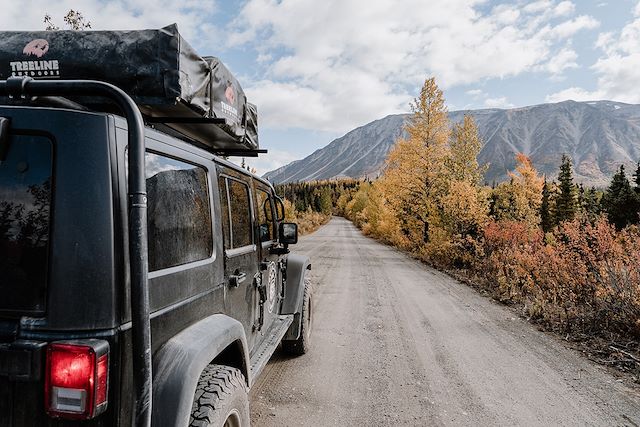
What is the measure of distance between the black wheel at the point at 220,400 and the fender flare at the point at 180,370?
143 mm

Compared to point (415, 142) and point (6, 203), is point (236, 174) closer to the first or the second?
point (6, 203)

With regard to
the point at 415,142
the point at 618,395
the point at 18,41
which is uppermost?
the point at 415,142

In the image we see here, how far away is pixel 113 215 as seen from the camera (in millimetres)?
1627

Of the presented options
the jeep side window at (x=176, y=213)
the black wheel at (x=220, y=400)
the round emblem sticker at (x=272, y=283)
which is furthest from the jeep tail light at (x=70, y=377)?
the round emblem sticker at (x=272, y=283)

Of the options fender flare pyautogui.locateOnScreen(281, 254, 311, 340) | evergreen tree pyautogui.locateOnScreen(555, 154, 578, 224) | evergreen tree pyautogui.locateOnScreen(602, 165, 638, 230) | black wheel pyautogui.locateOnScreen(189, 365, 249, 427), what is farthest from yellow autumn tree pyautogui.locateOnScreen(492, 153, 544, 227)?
black wheel pyautogui.locateOnScreen(189, 365, 249, 427)

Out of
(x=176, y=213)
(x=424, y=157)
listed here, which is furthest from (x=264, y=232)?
(x=424, y=157)

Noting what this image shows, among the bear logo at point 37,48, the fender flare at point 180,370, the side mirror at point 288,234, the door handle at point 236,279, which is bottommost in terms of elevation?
the fender flare at point 180,370

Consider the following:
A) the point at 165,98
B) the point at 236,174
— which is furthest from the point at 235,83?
the point at 165,98

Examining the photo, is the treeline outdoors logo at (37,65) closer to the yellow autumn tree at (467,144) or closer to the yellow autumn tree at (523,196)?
the yellow autumn tree at (467,144)

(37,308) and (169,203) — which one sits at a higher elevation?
(169,203)

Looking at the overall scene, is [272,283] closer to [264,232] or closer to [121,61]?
[264,232]

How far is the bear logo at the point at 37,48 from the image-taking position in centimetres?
231

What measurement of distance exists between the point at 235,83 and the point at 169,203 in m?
1.52

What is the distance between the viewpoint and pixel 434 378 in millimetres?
4727
